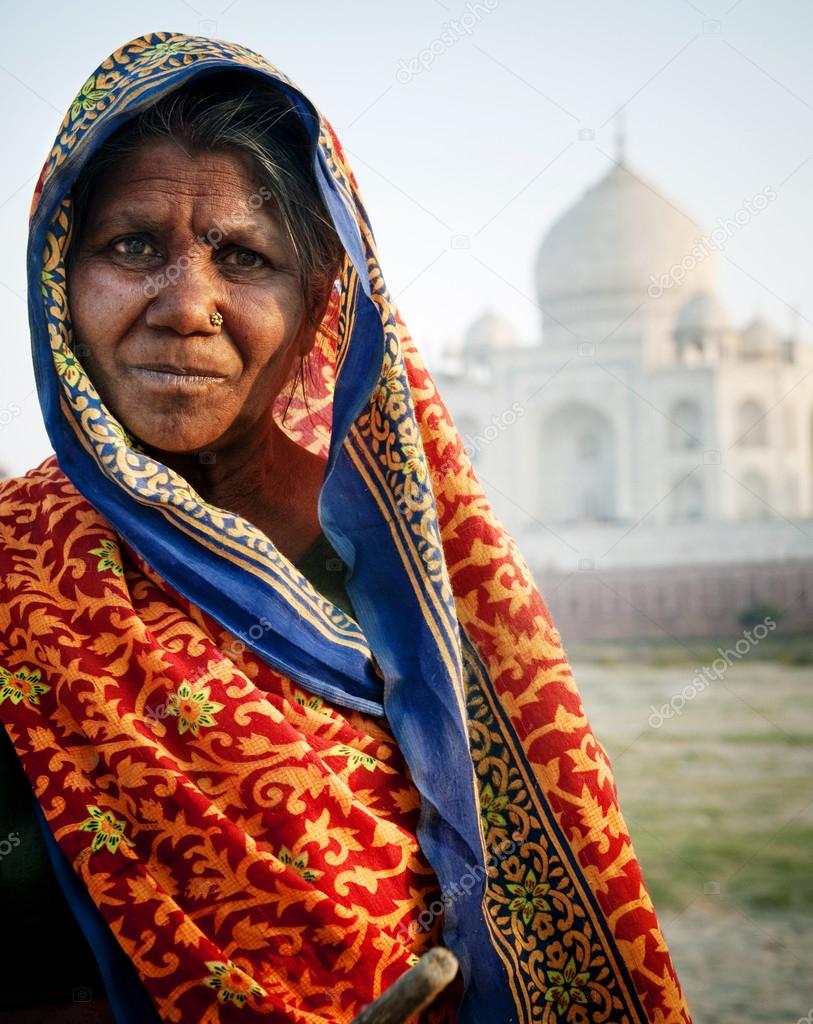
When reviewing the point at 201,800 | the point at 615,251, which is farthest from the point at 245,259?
the point at 615,251

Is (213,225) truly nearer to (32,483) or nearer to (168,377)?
(168,377)

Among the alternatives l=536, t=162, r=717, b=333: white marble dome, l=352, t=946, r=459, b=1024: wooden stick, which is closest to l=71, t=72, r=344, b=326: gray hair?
l=352, t=946, r=459, b=1024: wooden stick

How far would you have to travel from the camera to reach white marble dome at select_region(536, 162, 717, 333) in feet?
94.9

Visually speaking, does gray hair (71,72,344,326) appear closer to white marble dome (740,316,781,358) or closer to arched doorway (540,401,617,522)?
arched doorway (540,401,617,522)

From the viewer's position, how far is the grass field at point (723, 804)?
744 centimetres

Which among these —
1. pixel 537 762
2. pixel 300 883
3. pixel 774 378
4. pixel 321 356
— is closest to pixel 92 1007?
pixel 300 883

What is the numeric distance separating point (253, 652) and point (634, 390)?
2685 cm

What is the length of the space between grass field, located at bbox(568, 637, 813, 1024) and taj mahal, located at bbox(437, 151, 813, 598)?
33.2 feet

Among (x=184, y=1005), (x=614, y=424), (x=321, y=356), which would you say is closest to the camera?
(x=184, y=1005)

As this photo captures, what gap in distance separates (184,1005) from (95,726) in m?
0.27

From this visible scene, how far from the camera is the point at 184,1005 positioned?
3.84ft

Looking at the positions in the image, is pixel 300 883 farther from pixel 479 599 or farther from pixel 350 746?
pixel 479 599

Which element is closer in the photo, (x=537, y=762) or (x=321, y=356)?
(x=537, y=762)

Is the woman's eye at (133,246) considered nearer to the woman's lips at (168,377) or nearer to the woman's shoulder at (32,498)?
the woman's lips at (168,377)
